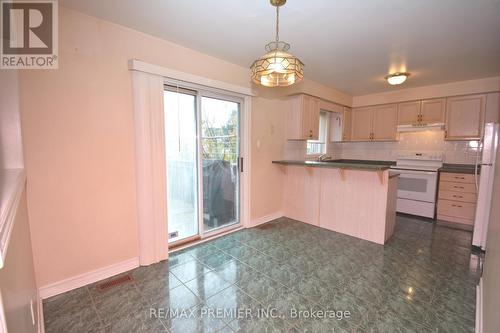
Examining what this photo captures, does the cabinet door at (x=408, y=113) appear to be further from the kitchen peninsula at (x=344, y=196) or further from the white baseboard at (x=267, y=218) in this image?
the white baseboard at (x=267, y=218)

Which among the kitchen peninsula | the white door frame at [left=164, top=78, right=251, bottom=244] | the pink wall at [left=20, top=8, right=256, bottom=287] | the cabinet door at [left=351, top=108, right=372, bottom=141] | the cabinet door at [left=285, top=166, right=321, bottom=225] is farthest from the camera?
the cabinet door at [left=351, top=108, right=372, bottom=141]

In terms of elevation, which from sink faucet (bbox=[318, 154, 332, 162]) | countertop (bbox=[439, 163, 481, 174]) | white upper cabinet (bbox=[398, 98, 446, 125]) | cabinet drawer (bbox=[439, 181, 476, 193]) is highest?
white upper cabinet (bbox=[398, 98, 446, 125])

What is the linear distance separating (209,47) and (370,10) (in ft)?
5.58

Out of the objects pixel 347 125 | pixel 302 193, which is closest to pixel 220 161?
pixel 302 193

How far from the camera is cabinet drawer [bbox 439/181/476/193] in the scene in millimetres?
3664

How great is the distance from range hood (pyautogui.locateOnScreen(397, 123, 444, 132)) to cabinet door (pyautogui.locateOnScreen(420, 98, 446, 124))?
14 centimetres

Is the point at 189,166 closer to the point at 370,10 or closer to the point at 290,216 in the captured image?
the point at 290,216

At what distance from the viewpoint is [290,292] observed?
2.03 meters

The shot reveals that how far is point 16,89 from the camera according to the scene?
1.64 meters

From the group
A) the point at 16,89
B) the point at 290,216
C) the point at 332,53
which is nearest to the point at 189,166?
the point at 16,89

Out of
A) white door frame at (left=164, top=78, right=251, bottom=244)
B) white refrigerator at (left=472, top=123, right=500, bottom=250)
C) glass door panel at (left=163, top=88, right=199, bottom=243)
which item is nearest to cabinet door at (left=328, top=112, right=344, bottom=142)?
white refrigerator at (left=472, top=123, right=500, bottom=250)

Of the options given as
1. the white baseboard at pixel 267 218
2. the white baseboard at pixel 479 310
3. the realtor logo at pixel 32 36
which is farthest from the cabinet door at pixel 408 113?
the realtor logo at pixel 32 36

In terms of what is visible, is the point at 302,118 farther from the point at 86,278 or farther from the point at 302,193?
the point at 86,278

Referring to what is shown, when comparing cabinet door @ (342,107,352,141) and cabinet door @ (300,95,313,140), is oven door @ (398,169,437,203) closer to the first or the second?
cabinet door @ (342,107,352,141)
